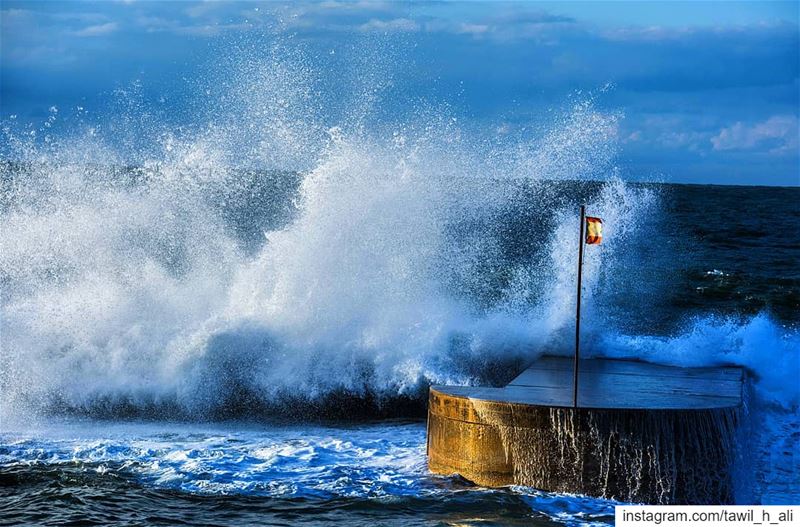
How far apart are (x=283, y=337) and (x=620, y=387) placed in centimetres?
Answer: 532

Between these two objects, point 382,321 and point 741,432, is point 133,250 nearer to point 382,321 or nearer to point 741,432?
point 382,321

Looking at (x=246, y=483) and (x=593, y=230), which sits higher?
(x=593, y=230)

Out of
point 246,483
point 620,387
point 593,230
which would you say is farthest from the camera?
point 620,387

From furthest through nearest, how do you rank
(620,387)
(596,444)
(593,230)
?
(620,387)
(593,230)
(596,444)

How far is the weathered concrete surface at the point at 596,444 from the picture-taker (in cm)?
1038

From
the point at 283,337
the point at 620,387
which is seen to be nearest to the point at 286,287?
the point at 283,337

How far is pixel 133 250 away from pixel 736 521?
34.6 feet

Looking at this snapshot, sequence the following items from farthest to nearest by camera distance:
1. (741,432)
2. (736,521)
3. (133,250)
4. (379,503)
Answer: (133,250)
(741,432)
(379,503)
(736,521)

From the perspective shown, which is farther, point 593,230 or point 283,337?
A: point 283,337

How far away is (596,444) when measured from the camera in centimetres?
1039

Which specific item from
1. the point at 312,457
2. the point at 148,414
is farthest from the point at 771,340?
the point at 148,414

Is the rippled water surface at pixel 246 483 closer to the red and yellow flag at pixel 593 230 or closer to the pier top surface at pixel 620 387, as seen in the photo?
the pier top surface at pixel 620 387

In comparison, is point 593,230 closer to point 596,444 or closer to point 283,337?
point 596,444

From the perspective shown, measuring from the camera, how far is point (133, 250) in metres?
16.9
